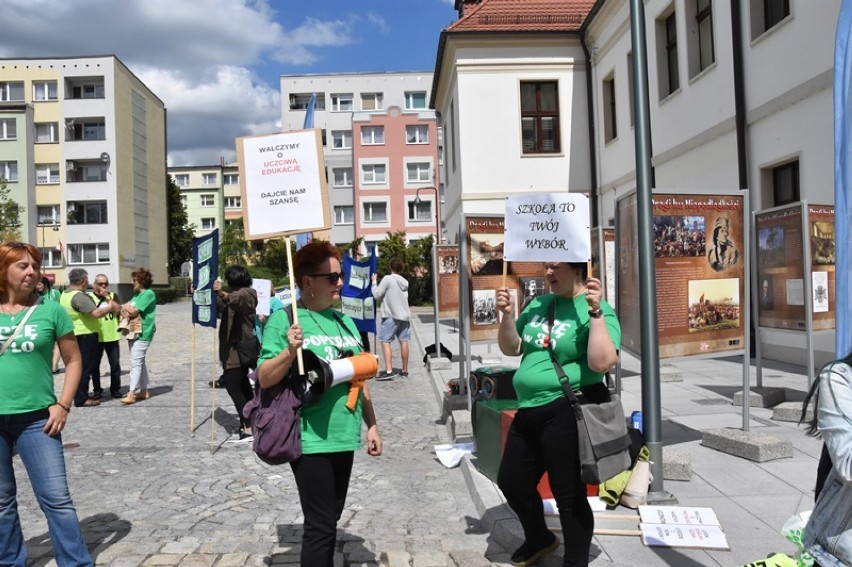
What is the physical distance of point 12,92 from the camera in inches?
2021

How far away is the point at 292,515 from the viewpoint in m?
5.15

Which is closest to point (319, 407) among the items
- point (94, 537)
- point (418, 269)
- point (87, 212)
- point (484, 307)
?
point (94, 537)

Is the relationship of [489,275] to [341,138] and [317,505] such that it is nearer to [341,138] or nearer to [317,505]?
[317,505]

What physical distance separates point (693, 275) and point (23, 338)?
4914 millimetres

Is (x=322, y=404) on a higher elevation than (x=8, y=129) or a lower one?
lower

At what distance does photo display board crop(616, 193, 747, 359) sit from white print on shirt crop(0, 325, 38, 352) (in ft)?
13.5

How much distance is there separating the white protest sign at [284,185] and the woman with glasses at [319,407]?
1.90 feet

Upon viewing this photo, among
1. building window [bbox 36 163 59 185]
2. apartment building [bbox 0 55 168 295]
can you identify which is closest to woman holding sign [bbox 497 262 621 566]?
apartment building [bbox 0 55 168 295]

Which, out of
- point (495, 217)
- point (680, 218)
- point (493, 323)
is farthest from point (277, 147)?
point (493, 323)

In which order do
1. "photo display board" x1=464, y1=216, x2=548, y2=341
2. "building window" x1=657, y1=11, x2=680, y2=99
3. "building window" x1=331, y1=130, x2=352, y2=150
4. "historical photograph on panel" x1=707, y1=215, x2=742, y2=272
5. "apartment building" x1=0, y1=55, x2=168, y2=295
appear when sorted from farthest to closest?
"building window" x1=331, y1=130, x2=352, y2=150
"apartment building" x1=0, y1=55, x2=168, y2=295
"building window" x1=657, y1=11, x2=680, y2=99
"photo display board" x1=464, y1=216, x2=548, y2=341
"historical photograph on panel" x1=707, y1=215, x2=742, y2=272

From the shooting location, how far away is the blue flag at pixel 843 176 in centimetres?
243

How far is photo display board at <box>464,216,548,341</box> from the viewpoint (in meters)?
7.88

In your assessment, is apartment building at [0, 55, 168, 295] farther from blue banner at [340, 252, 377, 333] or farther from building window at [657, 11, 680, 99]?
building window at [657, 11, 680, 99]

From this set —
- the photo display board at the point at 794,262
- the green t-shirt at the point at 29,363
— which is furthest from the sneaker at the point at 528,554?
the photo display board at the point at 794,262
